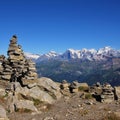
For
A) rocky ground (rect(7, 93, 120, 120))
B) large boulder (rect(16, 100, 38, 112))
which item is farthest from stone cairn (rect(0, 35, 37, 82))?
large boulder (rect(16, 100, 38, 112))

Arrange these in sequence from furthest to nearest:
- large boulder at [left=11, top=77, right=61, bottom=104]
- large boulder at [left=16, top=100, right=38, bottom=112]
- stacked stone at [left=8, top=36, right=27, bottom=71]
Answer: stacked stone at [left=8, top=36, right=27, bottom=71]
large boulder at [left=11, top=77, right=61, bottom=104]
large boulder at [left=16, top=100, right=38, bottom=112]

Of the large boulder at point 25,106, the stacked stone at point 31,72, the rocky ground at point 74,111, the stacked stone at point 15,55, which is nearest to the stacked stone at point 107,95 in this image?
the rocky ground at point 74,111

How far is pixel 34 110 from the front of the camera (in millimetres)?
43562

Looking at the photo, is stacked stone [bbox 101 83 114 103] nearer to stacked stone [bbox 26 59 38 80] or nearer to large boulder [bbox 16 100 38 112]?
stacked stone [bbox 26 59 38 80]

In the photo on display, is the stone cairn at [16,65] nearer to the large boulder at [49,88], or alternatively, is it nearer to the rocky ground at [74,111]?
the large boulder at [49,88]

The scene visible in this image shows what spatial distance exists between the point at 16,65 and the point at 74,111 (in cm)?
2203

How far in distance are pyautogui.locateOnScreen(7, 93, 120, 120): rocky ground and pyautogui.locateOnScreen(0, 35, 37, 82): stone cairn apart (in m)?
9.10

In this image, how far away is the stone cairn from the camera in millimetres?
57531

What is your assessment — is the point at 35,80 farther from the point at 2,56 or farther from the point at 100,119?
the point at 100,119

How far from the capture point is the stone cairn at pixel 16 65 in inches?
2265

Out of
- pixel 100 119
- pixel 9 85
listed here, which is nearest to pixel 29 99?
pixel 9 85

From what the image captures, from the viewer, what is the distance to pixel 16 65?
60781mm

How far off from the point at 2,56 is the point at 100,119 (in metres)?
35.9

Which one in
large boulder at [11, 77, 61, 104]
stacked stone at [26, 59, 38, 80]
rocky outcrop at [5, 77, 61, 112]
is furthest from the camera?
stacked stone at [26, 59, 38, 80]
